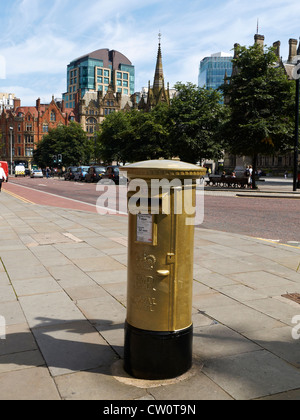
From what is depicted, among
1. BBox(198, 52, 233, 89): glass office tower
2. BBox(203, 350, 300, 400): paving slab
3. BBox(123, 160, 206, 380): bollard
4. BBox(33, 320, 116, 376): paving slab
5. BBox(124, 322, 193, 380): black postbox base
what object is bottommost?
BBox(33, 320, 116, 376): paving slab

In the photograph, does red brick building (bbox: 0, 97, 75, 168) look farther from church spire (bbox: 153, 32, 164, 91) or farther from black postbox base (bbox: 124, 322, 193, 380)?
black postbox base (bbox: 124, 322, 193, 380)

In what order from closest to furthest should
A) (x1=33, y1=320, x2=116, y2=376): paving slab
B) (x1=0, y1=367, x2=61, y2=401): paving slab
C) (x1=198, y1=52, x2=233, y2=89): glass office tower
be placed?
(x1=0, y1=367, x2=61, y2=401): paving slab, (x1=33, y1=320, x2=116, y2=376): paving slab, (x1=198, y1=52, x2=233, y2=89): glass office tower

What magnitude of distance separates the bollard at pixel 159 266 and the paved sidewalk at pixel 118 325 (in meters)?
0.17

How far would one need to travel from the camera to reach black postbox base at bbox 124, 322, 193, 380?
3.07 meters

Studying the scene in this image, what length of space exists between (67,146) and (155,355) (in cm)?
7653

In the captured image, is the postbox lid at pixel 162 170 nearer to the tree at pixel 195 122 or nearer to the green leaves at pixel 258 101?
the green leaves at pixel 258 101

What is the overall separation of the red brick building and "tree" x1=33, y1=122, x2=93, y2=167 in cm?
2536

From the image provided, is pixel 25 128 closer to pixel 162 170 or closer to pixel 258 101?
pixel 258 101

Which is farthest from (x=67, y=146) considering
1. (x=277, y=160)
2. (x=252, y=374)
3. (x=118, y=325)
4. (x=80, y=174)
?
(x=252, y=374)

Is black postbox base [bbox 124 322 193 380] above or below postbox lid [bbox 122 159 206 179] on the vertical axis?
below

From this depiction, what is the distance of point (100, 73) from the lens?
6270 inches

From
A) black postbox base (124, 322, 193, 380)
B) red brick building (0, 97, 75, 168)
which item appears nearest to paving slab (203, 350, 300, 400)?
black postbox base (124, 322, 193, 380)

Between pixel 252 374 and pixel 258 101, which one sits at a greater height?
pixel 258 101
